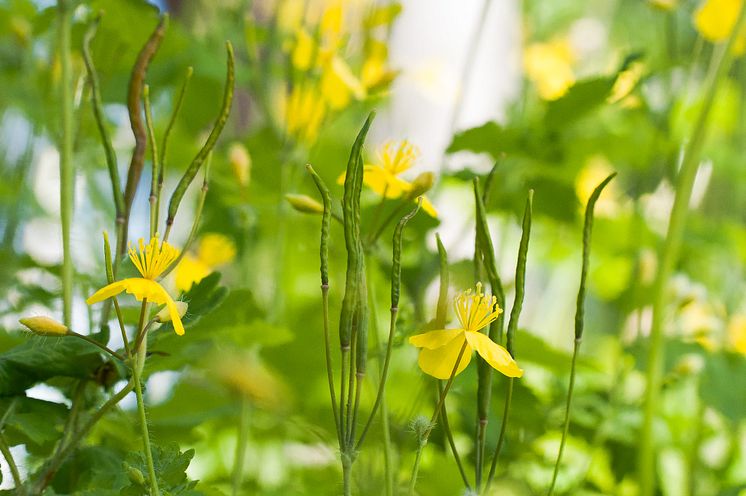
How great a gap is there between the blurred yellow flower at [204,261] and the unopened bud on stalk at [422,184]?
252 mm

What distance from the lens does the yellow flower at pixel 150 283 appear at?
329 mm

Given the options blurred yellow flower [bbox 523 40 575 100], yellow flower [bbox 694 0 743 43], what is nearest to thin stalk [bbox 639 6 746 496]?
yellow flower [bbox 694 0 743 43]

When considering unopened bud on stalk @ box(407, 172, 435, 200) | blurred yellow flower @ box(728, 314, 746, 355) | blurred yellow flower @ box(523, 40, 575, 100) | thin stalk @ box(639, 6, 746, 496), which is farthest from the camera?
blurred yellow flower @ box(523, 40, 575, 100)

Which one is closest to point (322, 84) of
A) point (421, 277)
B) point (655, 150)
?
point (421, 277)

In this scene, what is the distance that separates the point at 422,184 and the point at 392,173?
3 cm

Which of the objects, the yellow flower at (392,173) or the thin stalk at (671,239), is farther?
the thin stalk at (671,239)

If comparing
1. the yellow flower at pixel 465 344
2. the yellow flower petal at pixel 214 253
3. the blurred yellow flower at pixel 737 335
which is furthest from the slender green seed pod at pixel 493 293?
the blurred yellow flower at pixel 737 335

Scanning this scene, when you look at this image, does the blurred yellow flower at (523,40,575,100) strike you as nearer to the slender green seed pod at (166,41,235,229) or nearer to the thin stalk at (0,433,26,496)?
the slender green seed pod at (166,41,235,229)

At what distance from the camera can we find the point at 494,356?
1.12 feet

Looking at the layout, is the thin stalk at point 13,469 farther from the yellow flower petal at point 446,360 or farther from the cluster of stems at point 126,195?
the yellow flower petal at point 446,360

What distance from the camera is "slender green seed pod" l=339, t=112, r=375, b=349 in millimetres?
357

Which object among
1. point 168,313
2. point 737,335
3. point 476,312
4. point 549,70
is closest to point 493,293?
point 476,312

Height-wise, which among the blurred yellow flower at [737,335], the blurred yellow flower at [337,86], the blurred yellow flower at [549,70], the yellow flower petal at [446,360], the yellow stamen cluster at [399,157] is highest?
the blurred yellow flower at [549,70]

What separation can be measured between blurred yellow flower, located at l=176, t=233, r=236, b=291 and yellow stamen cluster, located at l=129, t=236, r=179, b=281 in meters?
0.25
